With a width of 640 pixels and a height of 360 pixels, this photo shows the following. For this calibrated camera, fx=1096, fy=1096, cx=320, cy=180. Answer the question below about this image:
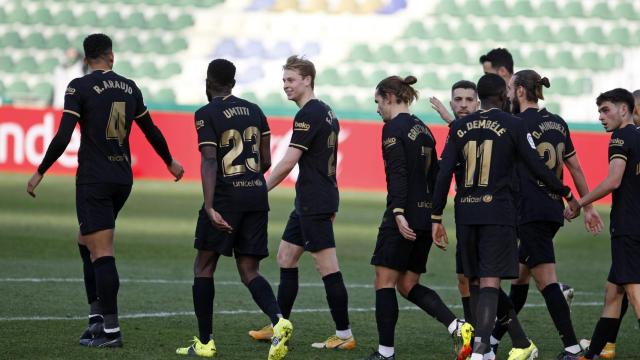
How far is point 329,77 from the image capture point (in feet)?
90.6

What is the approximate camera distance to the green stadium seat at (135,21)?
28953 millimetres

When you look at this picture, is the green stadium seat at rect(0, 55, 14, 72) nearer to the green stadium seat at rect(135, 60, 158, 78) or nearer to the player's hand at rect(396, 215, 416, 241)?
the green stadium seat at rect(135, 60, 158, 78)

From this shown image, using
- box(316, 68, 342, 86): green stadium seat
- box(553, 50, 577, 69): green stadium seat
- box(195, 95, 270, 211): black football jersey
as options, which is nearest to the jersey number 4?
box(195, 95, 270, 211): black football jersey

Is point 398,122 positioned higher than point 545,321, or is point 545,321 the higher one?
point 398,122

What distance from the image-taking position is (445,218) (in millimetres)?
19078

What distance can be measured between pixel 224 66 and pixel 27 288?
13.2 ft

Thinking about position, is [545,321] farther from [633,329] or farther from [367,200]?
[367,200]

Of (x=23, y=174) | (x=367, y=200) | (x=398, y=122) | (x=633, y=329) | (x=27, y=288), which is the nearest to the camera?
(x=398, y=122)

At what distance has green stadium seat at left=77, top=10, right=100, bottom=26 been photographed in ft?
A: 94.5

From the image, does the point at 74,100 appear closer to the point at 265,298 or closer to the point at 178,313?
the point at 265,298

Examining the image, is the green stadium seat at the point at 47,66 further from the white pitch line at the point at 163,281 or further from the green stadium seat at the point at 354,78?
the white pitch line at the point at 163,281

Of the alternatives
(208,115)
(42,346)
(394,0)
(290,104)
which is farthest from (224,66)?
(394,0)

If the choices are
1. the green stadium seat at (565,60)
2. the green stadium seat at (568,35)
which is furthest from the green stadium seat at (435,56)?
the green stadium seat at (568,35)

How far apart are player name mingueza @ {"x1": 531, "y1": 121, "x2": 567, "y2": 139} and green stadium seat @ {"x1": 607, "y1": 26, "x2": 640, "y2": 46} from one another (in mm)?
20848
